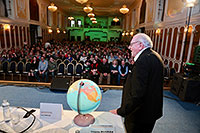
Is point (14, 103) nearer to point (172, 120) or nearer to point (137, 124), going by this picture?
point (137, 124)

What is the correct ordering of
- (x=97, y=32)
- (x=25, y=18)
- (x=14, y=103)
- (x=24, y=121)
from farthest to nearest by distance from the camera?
(x=97, y=32), (x=25, y=18), (x=14, y=103), (x=24, y=121)

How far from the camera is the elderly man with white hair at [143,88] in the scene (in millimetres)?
1766

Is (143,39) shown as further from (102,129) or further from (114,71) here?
(114,71)

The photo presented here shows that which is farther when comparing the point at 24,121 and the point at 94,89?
the point at 24,121

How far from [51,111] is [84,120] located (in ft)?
1.61

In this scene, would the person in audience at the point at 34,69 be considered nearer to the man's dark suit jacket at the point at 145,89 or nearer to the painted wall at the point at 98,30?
the man's dark suit jacket at the point at 145,89

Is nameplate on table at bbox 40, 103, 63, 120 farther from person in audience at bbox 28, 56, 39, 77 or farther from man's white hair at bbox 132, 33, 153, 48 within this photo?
person in audience at bbox 28, 56, 39, 77

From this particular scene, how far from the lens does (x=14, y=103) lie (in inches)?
162

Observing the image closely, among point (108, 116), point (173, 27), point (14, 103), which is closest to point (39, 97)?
point (14, 103)

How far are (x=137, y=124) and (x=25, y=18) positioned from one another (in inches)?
652

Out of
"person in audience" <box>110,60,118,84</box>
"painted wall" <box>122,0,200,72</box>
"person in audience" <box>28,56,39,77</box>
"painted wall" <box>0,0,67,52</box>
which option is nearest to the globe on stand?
"person in audience" <box>110,60,118,84</box>

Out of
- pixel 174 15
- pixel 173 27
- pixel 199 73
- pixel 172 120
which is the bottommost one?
pixel 172 120

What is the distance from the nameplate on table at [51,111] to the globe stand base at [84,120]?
0.82 ft

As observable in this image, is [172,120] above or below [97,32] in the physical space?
below
